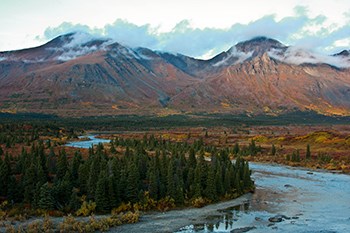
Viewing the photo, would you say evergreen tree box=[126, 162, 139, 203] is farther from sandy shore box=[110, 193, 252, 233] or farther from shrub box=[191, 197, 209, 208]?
shrub box=[191, 197, 209, 208]

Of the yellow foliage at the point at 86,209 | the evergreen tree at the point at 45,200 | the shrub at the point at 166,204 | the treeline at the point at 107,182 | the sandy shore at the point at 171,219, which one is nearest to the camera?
the sandy shore at the point at 171,219

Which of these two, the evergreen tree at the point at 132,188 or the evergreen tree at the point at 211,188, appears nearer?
the evergreen tree at the point at 132,188

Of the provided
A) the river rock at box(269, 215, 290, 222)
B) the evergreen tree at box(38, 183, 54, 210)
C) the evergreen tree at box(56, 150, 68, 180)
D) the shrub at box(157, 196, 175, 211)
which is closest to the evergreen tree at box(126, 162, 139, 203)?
the shrub at box(157, 196, 175, 211)

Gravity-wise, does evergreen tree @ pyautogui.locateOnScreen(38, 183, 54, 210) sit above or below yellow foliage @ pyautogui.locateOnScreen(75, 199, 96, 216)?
above

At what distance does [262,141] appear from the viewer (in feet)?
594

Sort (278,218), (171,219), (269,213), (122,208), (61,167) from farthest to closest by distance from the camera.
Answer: (61,167) < (269,213) < (122,208) < (278,218) < (171,219)

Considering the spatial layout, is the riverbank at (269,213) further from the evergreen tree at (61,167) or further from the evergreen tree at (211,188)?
the evergreen tree at (61,167)

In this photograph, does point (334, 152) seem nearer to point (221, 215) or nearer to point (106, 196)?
point (221, 215)

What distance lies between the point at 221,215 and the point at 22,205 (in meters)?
25.7

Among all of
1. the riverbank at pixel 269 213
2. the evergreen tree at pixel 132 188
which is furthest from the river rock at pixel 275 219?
the evergreen tree at pixel 132 188

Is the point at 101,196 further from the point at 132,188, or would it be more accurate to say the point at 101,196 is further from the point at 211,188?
the point at 211,188

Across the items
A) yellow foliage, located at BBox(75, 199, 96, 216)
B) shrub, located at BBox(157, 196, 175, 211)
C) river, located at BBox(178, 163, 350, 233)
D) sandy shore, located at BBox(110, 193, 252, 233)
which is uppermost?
yellow foliage, located at BBox(75, 199, 96, 216)

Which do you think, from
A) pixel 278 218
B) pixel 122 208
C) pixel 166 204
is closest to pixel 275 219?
pixel 278 218

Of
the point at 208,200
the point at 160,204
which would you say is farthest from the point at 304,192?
the point at 160,204
